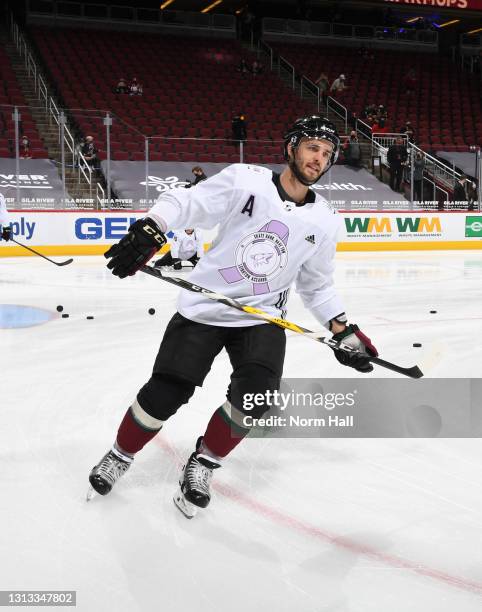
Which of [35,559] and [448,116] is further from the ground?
[448,116]

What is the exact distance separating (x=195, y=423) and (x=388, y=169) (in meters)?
11.4

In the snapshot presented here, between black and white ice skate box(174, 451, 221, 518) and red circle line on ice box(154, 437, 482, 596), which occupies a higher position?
black and white ice skate box(174, 451, 221, 518)

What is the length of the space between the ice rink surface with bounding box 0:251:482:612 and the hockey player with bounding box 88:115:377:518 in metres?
0.18

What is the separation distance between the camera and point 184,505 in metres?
2.16

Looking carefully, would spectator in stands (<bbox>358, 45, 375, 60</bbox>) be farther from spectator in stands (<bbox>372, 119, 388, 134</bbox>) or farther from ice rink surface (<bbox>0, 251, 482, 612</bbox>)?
ice rink surface (<bbox>0, 251, 482, 612</bbox>)

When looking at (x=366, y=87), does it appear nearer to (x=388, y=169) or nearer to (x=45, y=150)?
(x=388, y=169)

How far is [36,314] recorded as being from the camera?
5.89 meters

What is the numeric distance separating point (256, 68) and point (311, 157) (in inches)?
683

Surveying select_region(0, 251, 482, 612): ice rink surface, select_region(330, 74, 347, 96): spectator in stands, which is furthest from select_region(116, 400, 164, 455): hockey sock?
select_region(330, 74, 347, 96): spectator in stands

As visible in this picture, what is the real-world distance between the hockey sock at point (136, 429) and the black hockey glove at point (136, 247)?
1.39 feet

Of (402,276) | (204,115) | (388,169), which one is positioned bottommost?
(402,276)

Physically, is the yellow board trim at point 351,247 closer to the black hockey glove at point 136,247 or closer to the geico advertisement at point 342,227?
the geico advertisement at point 342,227

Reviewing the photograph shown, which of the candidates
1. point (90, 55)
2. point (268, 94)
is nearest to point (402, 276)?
point (268, 94)

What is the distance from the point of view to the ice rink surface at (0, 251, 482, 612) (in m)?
1.71
